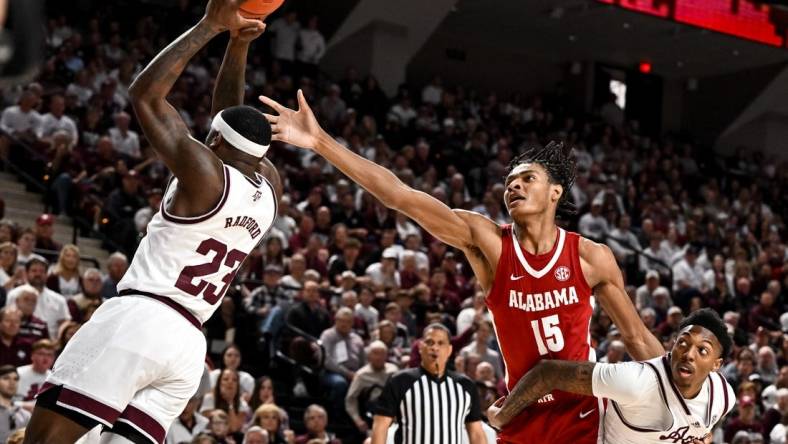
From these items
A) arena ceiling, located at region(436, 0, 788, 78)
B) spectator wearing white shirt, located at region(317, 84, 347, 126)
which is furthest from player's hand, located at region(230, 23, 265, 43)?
arena ceiling, located at region(436, 0, 788, 78)

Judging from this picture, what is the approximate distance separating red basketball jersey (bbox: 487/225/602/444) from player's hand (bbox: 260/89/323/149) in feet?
3.42

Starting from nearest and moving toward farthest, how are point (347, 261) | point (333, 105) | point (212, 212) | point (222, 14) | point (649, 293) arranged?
point (212, 212) < point (222, 14) < point (347, 261) < point (649, 293) < point (333, 105)

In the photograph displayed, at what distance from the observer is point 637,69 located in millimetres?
26891

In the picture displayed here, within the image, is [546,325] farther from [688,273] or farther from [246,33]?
[688,273]

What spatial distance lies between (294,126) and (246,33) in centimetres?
50

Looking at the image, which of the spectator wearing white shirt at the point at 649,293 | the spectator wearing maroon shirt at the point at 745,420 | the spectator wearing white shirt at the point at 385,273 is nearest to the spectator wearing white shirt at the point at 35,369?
the spectator wearing white shirt at the point at 385,273

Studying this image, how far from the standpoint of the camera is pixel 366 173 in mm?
5344

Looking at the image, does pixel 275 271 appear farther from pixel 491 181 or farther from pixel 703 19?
pixel 703 19

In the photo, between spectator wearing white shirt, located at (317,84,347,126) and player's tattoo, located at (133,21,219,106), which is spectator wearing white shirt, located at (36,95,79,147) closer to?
spectator wearing white shirt, located at (317,84,347,126)

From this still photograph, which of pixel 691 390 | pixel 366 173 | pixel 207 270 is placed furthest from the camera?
pixel 366 173

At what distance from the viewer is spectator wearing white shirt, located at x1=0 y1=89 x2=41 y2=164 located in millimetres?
13367

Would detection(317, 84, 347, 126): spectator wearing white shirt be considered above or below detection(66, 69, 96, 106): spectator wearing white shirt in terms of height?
above

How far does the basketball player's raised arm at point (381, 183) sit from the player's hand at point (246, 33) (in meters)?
0.32

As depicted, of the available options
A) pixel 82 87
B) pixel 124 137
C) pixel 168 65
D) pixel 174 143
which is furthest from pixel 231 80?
pixel 82 87
